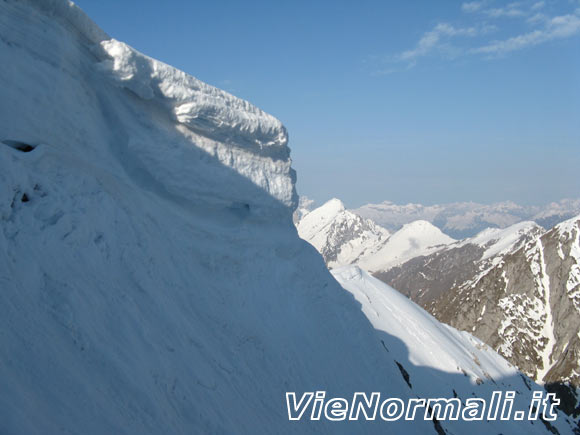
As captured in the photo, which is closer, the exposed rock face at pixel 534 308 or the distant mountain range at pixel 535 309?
the distant mountain range at pixel 535 309

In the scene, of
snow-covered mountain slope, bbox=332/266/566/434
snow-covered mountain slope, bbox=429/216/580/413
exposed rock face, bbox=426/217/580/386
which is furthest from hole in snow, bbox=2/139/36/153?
exposed rock face, bbox=426/217/580/386

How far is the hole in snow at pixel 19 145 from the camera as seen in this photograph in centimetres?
1001

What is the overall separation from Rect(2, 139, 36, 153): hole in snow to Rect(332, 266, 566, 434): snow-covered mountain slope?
26.2 meters

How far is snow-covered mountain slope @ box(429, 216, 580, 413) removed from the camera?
9003 cm

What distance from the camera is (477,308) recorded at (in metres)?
110

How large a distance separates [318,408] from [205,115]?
43.8 ft

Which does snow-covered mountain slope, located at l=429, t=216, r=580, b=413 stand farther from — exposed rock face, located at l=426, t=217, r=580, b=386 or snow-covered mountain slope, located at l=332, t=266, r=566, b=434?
snow-covered mountain slope, located at l=332, t=266, r=566, b=434

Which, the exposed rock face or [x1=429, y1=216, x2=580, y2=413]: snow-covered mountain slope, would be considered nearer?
[x1=429, y1=216, x2=580, y2=413]: snow-covered mountain slope

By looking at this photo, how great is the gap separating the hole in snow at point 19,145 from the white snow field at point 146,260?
0.09 metres

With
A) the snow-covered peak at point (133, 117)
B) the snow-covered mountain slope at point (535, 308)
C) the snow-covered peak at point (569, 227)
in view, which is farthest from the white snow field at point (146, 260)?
the snow-covered peak at point (569, 227)

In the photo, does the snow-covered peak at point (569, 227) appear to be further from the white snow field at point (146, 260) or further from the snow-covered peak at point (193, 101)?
the snow-covered peak at point (193, 101)

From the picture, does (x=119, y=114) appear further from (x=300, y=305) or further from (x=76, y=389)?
(x=300, y=305)

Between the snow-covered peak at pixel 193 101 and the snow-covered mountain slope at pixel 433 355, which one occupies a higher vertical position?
the snow-covered peak at pixel 193 101

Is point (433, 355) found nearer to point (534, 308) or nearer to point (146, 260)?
point (146, 260)
